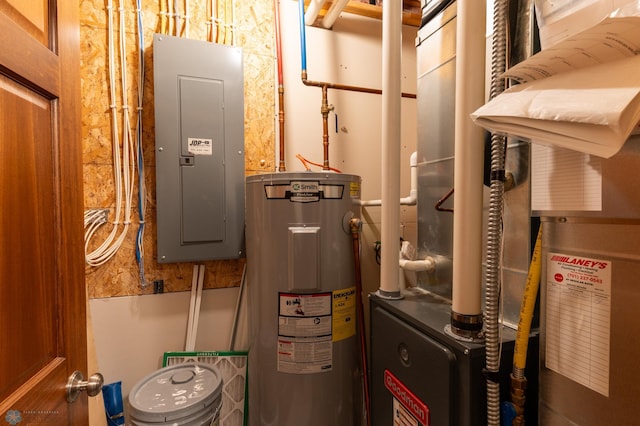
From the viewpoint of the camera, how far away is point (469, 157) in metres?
0.81

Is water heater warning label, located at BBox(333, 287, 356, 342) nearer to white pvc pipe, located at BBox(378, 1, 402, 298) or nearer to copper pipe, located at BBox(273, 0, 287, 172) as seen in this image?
white pvc pipe, located at BBox(378, 1, 402, 298)

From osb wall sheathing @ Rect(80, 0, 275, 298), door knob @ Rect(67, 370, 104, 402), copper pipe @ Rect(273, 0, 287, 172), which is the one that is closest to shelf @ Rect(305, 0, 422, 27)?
copper pipe @ Rect(273, 0, 287, 172)

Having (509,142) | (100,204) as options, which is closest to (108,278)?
(100,204)

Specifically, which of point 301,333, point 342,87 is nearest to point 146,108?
point 342,87

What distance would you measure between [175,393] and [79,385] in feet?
2.24

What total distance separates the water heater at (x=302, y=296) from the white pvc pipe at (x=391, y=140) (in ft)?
0.89

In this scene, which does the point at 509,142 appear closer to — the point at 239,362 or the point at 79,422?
the point at 79,422

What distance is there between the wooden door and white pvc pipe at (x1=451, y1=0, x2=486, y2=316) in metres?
0.96

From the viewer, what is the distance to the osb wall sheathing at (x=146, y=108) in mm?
1544

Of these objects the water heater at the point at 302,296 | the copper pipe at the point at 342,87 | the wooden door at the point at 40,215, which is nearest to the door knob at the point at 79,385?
the wooden door at the point at 40,215

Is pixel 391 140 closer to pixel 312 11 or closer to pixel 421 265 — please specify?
pixel 421 265

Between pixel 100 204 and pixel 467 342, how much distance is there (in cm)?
170

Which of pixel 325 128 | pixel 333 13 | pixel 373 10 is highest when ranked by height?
pixel 373 10

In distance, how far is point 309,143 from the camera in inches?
74.1
